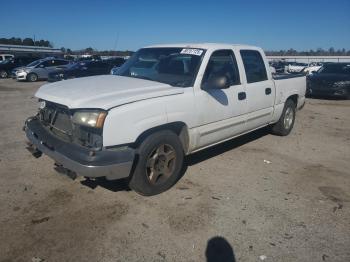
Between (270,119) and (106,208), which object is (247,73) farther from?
(106,208)

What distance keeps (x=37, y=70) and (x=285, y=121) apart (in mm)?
20267

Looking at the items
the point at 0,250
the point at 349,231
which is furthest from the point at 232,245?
the point at 0,250

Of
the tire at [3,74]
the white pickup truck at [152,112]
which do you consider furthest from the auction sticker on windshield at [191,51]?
the tire at [3,74]

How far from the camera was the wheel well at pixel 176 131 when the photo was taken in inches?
148

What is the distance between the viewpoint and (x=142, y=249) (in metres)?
3.08

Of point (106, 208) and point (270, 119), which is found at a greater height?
point (270, 119)

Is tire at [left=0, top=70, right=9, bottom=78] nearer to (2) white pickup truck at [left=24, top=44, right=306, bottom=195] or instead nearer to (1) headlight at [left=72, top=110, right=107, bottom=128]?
(2) white pickup truck at [left=24, top=44, right=306, bottom=195]

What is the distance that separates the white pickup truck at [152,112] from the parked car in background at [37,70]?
772 inches

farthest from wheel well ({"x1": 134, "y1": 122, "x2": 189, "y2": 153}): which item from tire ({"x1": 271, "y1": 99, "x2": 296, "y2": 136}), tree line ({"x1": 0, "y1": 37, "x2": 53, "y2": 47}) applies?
tree line ({"x1": 0, "y1": 37, "x2": 53, "y2": 47})

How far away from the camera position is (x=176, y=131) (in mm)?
4270

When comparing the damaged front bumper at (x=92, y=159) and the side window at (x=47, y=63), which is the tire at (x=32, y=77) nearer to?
the side window at (x=47, y=63)

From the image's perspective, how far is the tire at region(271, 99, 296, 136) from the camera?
6.86 m

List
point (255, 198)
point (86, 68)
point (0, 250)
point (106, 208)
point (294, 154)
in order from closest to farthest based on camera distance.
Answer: point (0, 250) < point (106, 208) < point (255, 198) < point (294, 154) < point (86, 68)

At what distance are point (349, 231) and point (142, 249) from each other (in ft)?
7.28
